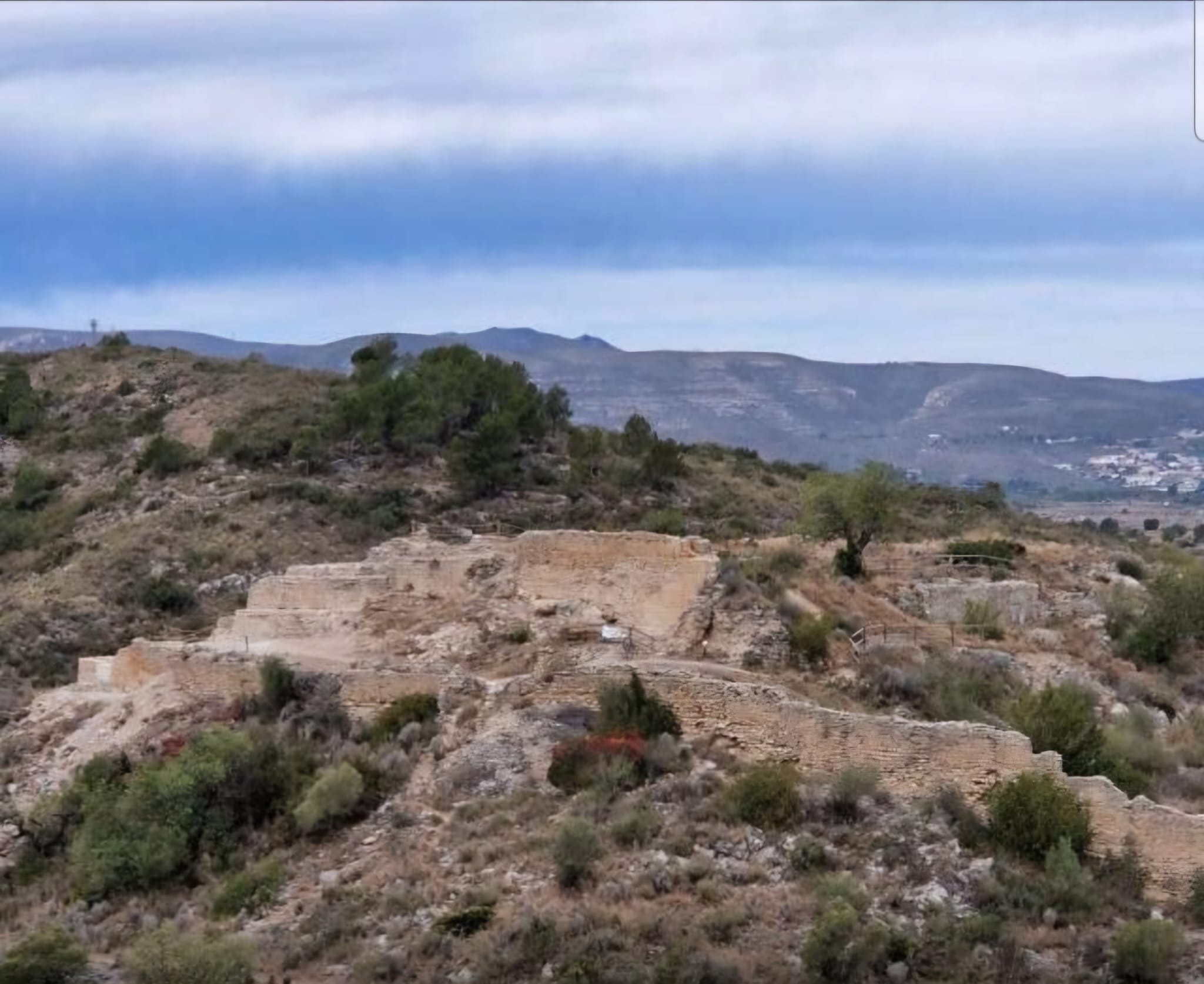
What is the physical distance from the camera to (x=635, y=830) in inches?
644

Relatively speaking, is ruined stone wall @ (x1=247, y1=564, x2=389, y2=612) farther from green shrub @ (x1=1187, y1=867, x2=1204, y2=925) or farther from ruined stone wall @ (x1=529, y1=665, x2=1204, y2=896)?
green shrub @ (x1=1187, y1=867, x2=1204, y2=925)

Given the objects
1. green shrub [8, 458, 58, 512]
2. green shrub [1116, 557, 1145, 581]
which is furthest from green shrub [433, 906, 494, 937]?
green shrub [8, 458, 58, 512]

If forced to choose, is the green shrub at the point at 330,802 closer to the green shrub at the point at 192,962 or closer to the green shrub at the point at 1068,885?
the green shrub at the point at 192,962

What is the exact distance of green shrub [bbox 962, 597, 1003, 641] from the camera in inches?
969

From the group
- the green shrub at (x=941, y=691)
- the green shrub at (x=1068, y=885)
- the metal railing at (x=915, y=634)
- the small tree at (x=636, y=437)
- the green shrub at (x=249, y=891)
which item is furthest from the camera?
the small tree at (x=636, y=437)

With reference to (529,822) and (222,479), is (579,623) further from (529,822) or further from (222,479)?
(222,479)

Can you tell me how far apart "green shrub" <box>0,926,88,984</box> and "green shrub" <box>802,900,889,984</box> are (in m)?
6.61

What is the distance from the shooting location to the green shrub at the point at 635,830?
16297 millimetres

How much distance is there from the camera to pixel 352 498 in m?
39.1

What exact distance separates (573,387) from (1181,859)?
144303 mm

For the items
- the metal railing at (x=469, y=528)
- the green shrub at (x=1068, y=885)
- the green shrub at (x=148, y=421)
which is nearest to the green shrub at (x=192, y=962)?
the green shrub at (x=1068, y=885)

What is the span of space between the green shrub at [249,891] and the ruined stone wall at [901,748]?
3519 mm

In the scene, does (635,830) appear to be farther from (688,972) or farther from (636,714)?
(688,972)

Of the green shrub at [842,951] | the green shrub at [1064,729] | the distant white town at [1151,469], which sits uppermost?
the green shrub at [1064,729]
